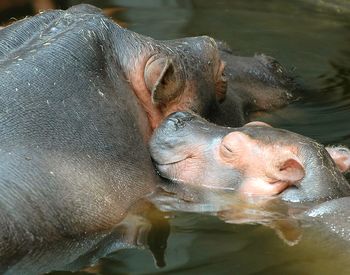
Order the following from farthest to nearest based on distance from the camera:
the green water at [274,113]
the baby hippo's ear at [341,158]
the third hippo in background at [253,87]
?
the third hippo in background at [253,87]
the baby hippo's ear at [341,158]
the green water at [274,113]

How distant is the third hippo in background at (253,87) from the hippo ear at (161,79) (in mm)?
687

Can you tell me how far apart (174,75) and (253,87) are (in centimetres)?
137

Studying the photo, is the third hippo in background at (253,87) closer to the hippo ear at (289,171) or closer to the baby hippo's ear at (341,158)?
the baby hippo's ear at (341,158)

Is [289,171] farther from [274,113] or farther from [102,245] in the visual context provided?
[274,113]

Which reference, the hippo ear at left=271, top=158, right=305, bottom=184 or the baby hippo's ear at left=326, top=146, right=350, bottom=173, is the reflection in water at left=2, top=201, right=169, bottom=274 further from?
the baby hippo's ear at left=326, top=146, right=350, bottom=173

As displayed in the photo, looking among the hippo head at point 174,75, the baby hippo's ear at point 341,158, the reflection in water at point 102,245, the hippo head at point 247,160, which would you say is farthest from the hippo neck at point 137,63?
the baby hippo's ear at point 341,158

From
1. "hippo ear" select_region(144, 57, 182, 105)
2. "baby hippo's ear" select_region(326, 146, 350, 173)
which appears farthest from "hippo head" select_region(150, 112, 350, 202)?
"baby hippo's ear" select_region(326, 146, 350, 173)

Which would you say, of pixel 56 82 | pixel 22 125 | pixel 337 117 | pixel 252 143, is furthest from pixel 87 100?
pixel 337 117

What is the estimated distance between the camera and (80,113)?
11.9ft

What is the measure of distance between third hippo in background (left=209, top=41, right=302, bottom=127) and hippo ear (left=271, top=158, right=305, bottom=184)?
3.15 ft

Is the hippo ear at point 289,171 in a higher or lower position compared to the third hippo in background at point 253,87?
higher

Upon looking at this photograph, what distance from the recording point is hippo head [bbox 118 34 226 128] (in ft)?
13.3

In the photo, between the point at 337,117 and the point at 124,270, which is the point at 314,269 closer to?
the point at 124,270

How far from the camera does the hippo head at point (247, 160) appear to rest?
12.3 feet
